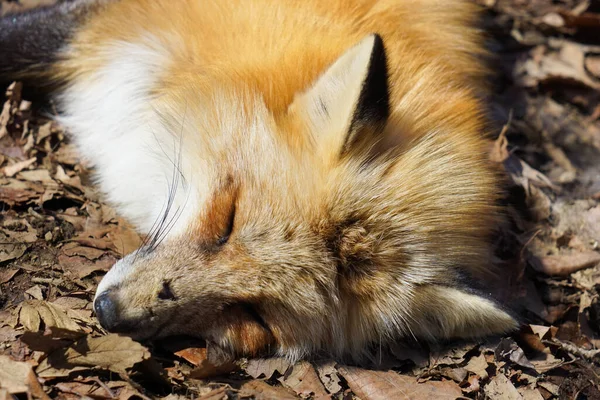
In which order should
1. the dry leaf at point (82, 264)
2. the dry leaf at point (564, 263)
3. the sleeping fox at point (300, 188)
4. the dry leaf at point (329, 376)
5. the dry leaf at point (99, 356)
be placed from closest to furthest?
the dry leaf at point (99, 356), the sleeping fox at point (300, 188), the dry leaf at point (329, 376), the dry leaf at point (82, 264), the dry leaf at point (564, 263)

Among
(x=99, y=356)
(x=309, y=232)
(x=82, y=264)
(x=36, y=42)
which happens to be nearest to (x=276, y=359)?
(x=309, y=232)

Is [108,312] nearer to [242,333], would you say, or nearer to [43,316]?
[43,316]

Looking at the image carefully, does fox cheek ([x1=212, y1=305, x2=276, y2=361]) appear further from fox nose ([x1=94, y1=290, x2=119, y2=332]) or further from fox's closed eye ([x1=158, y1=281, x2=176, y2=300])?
fox nose ([x1=94, y1=290, x2=119, y2=332])

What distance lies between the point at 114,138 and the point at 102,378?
5.42 ft

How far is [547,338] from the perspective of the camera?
371cm

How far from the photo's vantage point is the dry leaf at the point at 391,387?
3.15 meters

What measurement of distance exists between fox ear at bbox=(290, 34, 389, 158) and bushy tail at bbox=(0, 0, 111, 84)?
6.88 ft

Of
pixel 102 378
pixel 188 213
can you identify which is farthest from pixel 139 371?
pixel 188 213

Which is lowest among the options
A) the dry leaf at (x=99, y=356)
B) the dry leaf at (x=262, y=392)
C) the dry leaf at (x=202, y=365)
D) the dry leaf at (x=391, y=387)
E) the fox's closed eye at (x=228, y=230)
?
the dry leaf at (x=391, y=387)

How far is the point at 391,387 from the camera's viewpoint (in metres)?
3.19

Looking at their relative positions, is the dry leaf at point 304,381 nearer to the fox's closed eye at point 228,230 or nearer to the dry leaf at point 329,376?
the dry leaf at point 329,376

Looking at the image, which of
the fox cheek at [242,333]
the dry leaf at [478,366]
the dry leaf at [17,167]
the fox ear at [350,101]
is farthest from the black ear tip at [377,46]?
the dry leaf at [17,167]

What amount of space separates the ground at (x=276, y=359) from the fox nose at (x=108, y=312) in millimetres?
99

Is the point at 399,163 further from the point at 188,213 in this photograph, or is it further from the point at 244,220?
the point at 188,213
